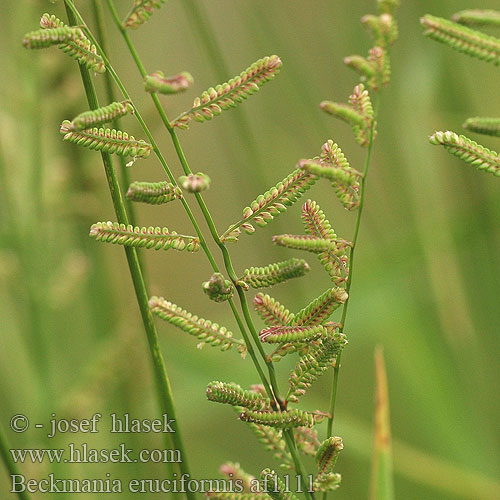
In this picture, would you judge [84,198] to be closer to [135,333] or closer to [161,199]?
[135,333]

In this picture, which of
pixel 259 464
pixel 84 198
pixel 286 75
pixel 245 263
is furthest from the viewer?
pixel 245 263

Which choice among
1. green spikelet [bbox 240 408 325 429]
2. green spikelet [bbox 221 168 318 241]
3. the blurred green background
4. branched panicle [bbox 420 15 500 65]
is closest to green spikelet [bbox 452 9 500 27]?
branched panicle [bbox 420 15 500 65]

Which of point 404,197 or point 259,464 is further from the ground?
point 404,197

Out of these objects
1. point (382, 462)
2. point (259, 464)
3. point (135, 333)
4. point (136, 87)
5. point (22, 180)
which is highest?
point (136, 87)

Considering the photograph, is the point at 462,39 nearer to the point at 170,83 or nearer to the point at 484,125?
the point at 484,125

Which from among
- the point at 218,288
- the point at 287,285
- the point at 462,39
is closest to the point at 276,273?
the point at 218,288

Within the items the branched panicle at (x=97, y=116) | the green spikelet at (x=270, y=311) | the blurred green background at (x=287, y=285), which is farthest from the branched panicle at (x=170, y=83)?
the blurred green background at (x=287, y=285)

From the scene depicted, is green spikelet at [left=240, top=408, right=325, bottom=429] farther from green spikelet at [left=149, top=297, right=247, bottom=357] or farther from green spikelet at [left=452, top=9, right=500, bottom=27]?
green spikelet at [left=452, top=9, right=500, bottom=27]

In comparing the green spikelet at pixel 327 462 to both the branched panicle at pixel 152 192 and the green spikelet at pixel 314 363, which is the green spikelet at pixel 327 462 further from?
the branched panicle at pixel 152 192

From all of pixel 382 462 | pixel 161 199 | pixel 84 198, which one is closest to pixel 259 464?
pixel 84 198
